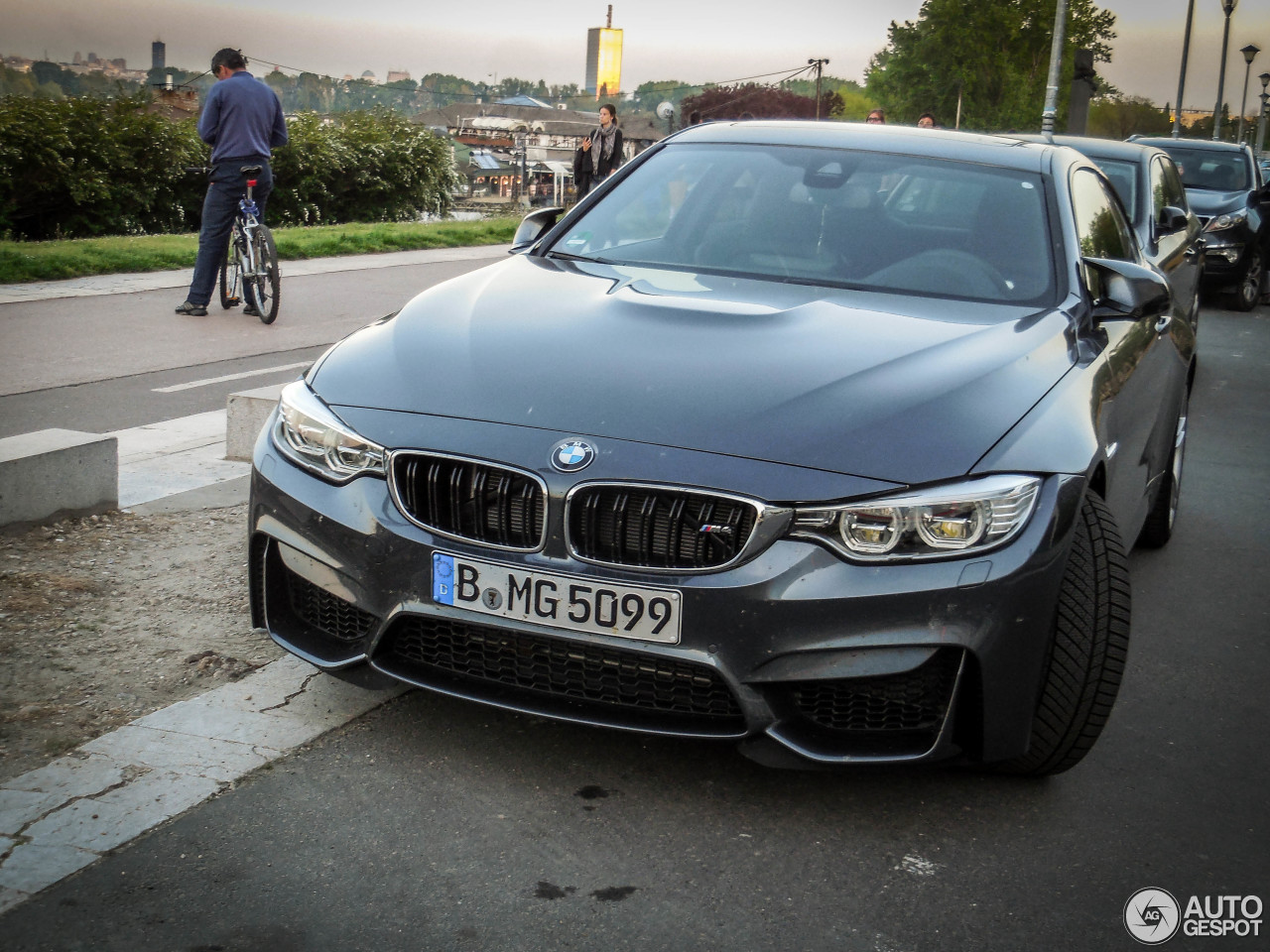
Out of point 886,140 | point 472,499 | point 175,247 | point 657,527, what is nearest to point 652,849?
point 657,527

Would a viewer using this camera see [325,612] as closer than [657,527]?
No

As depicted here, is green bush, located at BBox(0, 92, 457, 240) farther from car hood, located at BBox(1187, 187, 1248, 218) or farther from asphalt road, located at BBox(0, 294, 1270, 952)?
asphalt road, located at BBox(0, 294, 1270, 952)

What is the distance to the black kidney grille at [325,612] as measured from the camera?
3.33 metres

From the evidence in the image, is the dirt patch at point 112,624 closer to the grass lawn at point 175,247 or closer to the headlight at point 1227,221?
the grass lawn at point 175,247

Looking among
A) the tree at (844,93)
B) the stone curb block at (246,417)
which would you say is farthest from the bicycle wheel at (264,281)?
the tree at (844,93)

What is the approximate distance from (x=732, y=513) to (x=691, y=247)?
175 cm

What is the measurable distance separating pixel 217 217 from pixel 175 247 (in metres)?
4.11

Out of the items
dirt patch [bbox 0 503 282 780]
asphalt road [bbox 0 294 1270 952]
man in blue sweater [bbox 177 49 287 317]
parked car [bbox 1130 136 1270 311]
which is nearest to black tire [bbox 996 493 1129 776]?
asphalt road [bbox 0 294 1270 952]

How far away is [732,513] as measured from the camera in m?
2.91

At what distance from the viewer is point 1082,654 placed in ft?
10.3

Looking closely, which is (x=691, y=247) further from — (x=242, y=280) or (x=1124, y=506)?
(x=242, y=280)

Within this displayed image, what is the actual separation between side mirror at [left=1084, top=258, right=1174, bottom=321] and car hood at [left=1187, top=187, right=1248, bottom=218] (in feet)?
40.3

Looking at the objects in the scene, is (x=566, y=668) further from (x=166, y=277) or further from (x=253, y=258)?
(x=166, y=277)

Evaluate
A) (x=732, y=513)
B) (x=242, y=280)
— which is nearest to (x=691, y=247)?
(x=732, y=513)
